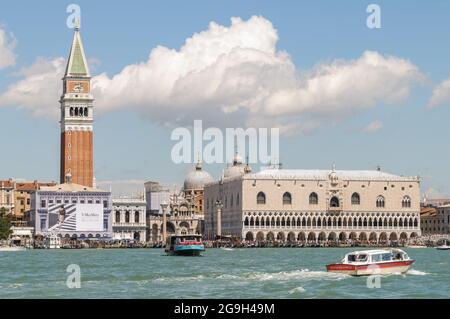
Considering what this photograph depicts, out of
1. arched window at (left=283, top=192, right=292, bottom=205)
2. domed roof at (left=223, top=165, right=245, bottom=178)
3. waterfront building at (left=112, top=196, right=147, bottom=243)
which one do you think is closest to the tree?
waterfront building at (left=112, top=196, right=147, bottom=243)

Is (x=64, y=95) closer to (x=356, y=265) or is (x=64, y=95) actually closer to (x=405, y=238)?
(x=405, y=238)

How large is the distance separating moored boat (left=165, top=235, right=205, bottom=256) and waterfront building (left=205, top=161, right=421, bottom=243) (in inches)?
2062

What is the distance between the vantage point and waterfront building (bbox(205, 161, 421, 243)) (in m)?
143

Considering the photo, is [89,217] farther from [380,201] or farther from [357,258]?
[357,258]

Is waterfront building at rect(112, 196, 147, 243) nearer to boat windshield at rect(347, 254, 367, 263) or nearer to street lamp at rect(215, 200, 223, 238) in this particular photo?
street lamp at rect(215, 200, 223, 238)

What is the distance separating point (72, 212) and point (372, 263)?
9378cm

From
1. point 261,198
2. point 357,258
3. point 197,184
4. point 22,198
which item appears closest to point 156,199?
point 197,184

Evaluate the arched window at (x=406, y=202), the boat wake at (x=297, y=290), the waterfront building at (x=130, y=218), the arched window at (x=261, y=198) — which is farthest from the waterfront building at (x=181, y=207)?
the boat wake at (x=297, y=290)

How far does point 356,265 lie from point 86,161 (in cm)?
10902

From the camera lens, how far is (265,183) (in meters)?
143

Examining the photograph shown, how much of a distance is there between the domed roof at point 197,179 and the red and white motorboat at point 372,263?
440 ft

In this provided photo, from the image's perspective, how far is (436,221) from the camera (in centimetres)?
16400
